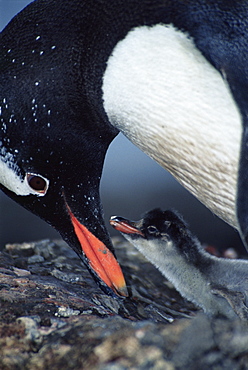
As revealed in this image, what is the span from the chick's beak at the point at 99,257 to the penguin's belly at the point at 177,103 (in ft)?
1.10

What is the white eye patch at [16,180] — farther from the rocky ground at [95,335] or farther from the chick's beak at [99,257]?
the rocky ground at [95,335]

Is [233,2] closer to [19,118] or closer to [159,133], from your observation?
[159,133]

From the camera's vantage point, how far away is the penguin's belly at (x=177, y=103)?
117 centimetres

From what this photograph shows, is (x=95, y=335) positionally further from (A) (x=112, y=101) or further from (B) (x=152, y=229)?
(B) (x=152, y=229)

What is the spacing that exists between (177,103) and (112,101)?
18 centimetres

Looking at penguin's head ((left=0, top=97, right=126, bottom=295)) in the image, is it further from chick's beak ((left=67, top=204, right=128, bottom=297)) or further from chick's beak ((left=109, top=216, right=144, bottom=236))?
chick's beak ((left=109, top=216, right=144, bottom=236))

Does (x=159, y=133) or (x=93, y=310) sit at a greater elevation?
(x=159, y=133)

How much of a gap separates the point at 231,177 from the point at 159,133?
212 millimetres

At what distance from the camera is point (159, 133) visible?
49.9 inches

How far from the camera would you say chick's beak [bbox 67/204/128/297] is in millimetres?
1438

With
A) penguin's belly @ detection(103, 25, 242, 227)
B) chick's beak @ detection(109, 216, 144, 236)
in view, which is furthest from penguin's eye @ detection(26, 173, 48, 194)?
chick's beak @ detection(109, 216, 144, 236)

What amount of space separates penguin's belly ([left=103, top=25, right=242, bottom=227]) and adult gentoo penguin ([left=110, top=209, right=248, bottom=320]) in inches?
14.7

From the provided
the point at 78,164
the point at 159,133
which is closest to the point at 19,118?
the point at 78,164

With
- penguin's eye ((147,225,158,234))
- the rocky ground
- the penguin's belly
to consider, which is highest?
the penguin's belly
